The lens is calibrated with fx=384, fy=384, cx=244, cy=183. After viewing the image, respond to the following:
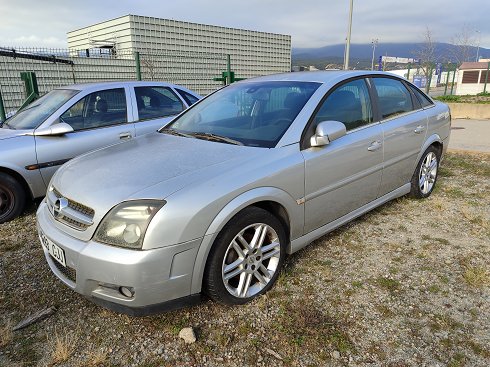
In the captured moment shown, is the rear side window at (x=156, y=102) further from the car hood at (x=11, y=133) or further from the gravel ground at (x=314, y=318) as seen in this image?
the gravel ground at (x=314, y=318)

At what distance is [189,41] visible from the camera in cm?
2169

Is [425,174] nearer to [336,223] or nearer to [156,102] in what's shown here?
[336,223]

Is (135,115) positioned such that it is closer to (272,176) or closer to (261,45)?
(272,176)

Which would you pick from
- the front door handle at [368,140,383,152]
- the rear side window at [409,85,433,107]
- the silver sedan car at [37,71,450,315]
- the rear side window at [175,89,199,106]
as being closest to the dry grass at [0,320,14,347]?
the silver sedan car at [37,71,450,315]

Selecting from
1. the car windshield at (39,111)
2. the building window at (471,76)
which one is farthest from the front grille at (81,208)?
the building window at (471,76)

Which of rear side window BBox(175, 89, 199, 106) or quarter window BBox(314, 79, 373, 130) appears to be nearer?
quarter window BBox(314, 79, 373, 130)

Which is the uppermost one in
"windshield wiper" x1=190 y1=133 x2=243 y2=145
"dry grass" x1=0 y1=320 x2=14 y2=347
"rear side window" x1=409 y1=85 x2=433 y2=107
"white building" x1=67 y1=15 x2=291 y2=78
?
"white building" x1=67 y1=15 x2=291 y2=78

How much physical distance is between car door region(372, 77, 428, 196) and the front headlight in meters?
2.44

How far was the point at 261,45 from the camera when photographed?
940 inches

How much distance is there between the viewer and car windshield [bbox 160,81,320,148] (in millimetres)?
2973

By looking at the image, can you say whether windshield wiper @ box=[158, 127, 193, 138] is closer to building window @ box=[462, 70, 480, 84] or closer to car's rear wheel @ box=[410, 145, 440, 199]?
car's rear wheel @ box=[410, 145, 440, 199]

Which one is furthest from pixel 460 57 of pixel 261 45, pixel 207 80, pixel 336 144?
pixel 336 144

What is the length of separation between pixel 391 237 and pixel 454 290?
929 millimetres

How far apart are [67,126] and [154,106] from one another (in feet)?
4.23
